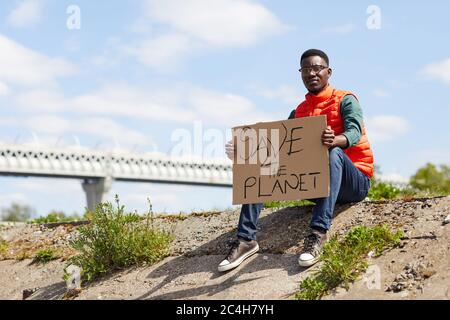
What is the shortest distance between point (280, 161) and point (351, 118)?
33.9 inches

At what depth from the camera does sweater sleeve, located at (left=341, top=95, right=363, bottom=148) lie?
6.77 meters

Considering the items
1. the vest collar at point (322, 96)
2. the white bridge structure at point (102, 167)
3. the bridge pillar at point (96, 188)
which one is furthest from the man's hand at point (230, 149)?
the bridge pillar at point (96, 188)

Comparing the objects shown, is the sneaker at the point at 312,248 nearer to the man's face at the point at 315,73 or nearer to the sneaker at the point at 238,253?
the sneaker at the point at 238,253

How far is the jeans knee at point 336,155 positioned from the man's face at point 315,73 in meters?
0.81

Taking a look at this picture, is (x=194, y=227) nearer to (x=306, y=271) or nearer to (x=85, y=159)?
(x=306, y=271)

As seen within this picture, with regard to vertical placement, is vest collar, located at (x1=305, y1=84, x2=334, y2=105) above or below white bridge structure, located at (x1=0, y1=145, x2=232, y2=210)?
below

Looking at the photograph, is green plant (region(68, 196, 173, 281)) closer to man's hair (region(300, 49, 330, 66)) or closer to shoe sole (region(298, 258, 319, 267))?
shoe sole (region(298, 258, 319, 267))

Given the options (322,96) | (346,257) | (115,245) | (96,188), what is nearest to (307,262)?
(346,257)

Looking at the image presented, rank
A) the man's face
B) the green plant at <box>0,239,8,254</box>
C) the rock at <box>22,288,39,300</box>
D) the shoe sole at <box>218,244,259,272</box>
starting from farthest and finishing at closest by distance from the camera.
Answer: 1. the green plant at <box>0,239,8,254</box>
2. the rock at <box>22,288,39,300</box>
3. the man's face
4. the shoe sole at <box>218,244,259,272</box>

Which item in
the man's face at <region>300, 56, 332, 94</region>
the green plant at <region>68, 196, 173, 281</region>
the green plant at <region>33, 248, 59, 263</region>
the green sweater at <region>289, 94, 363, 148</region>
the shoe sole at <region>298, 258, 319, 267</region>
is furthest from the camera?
the green plant at <region>33, 248, 59, 263</region>

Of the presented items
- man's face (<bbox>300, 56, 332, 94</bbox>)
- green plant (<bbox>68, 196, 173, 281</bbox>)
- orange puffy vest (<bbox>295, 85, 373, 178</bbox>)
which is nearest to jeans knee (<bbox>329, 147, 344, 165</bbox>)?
orange puffy vest (<bbox>295, 85, 373, 178</bbox>)

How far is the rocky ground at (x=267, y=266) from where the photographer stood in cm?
598

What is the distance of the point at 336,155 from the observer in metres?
6.70

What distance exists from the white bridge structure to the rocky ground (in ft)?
188
